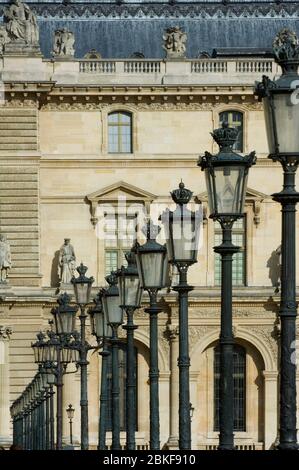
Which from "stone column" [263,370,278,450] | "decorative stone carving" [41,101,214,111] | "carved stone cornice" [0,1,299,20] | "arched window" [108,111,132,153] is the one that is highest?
"carved stone cornice" [0,1,299,20]

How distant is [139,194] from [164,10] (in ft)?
24.5

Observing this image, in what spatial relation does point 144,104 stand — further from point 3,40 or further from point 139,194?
point 3,40

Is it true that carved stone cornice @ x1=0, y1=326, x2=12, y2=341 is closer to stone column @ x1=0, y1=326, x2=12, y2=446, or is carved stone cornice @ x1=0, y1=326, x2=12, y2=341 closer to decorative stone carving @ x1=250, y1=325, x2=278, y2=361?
stone column @ x1=0, y1=326, x2=12, y2=446

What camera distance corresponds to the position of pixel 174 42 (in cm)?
8319

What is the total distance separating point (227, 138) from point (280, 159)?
3.95m

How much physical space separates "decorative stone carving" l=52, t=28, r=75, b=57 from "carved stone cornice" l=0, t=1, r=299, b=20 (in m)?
2.83

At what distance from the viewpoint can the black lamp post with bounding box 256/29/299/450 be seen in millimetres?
25266

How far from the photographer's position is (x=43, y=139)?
8394 cm

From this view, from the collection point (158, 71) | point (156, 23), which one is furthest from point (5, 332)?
point (156, 23)

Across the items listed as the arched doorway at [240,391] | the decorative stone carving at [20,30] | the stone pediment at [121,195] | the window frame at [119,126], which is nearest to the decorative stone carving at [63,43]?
the decorative stone carving at [20,30]

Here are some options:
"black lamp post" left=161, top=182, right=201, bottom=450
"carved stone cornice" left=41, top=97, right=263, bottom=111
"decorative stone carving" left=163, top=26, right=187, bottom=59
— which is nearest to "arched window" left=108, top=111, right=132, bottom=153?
"carved stone cornice" left=41, top=97, right=263, bottom=111

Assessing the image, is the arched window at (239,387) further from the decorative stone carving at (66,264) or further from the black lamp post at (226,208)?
the black lamp post at (226,208)
